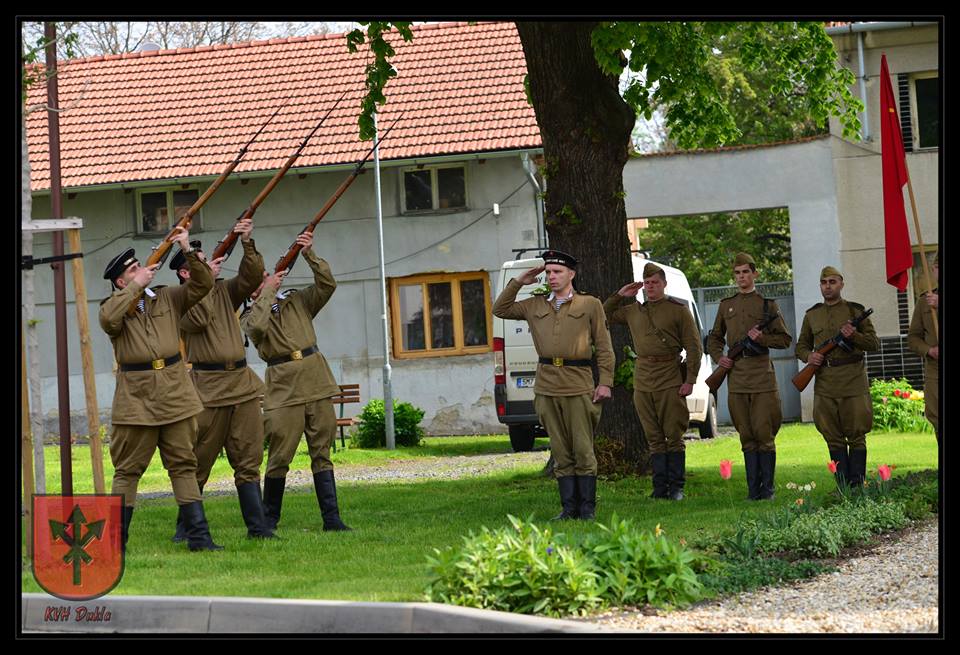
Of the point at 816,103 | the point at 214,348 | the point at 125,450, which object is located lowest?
the point at 125,450

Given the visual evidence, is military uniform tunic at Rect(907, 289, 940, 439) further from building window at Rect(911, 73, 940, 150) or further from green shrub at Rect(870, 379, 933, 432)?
building window at Rect(911, 73, 940, 150)

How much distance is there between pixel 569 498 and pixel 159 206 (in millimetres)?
17228

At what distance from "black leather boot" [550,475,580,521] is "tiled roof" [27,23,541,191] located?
527 inches

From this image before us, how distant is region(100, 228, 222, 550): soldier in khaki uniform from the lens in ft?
31.2

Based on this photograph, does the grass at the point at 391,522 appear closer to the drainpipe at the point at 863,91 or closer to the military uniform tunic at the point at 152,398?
the military uniform tunic at the point at 152,398

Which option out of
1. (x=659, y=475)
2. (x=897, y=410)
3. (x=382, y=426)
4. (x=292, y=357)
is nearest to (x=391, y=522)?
(x=292, y=357)

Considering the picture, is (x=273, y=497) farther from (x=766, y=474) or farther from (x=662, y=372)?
(x=766, y=474)

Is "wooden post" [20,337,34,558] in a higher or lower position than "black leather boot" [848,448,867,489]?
higher

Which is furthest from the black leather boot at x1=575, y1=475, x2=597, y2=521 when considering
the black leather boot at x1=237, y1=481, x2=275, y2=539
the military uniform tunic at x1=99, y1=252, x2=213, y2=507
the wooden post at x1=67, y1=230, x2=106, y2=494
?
the wooden post at x1=67, y1=230, x2=106, y2=494

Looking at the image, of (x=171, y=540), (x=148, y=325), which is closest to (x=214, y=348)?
(x=148, y=325)
